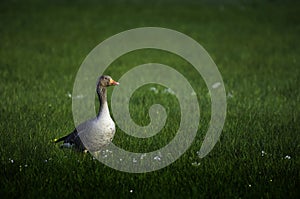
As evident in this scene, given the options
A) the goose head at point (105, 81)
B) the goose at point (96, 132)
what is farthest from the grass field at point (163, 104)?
the goose head at point (105, 81)

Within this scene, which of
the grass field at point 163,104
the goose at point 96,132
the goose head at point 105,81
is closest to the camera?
the grass field at point 163,104

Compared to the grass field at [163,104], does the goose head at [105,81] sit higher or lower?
higher

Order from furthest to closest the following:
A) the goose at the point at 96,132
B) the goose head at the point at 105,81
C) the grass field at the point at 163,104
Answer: the goose head at the point at 105,81
the goose at the point at 96,132
the grass field at the point at 163,104

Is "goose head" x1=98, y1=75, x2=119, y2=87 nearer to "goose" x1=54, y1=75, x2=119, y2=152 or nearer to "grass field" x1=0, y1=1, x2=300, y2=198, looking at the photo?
"goose" x1=54, y1=75, x2=119, y2=152

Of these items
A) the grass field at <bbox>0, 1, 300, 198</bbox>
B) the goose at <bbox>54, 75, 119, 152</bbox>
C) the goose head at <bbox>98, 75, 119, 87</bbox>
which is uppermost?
the goose head at <bbox>98, 75, 119, 87</bbox>

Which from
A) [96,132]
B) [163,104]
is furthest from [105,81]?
[163,104]

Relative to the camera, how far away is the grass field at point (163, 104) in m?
6.05

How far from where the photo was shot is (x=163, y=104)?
974 cm

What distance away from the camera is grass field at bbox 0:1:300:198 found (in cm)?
605

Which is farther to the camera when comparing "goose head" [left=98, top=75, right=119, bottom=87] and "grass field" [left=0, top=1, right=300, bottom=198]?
"goose head" [left=98, top=75, right=119, bottom=87]

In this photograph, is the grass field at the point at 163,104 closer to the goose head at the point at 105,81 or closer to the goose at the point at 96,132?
the goose at the point at 96,132

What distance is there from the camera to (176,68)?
13.3 m

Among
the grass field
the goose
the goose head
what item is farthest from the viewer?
the goose head

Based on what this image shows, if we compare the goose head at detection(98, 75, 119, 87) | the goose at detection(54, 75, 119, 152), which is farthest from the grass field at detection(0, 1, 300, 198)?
the goose head at detection(98, 75, 119, 87)
